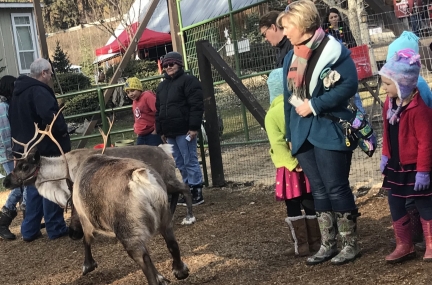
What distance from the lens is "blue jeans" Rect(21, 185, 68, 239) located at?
7.45 m

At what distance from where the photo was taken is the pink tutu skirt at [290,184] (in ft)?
16.8

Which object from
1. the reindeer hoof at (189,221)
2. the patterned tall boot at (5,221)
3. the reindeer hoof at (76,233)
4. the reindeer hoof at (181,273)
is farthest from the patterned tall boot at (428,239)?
the patterned tall boot at (5,221)

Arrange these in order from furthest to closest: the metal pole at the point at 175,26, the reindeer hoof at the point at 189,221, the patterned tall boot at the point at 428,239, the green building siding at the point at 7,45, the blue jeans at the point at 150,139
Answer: the green building siding at the point at 7,45
the metal pole at the point at 175,26
the blue jeans at the point at 150,139
the reindeer hoof at the point at 189,221
the patterned tall boot at the point at 428,239

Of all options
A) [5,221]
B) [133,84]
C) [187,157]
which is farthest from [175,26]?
[5,221]

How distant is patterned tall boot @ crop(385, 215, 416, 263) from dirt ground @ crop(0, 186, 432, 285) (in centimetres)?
6

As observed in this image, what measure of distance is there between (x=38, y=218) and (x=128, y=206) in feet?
11.2

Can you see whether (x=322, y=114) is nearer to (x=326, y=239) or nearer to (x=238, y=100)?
(x=326, y=239)

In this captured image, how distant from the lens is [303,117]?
4.71 meters

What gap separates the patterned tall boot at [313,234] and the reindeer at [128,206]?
108 centimetres

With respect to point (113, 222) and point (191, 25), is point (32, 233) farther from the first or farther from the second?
point (191, 25)

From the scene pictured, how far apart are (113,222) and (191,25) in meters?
6.61

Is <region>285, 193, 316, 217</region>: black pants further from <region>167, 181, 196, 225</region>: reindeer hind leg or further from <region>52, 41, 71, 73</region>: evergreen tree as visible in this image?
<region>52, 41, 71, 73</region>: evergreen tree

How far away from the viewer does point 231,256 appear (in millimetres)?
5656

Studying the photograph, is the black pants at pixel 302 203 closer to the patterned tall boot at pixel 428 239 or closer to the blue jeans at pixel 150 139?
the patterned tall boot at pixel 428 239
